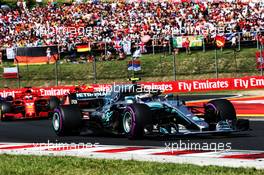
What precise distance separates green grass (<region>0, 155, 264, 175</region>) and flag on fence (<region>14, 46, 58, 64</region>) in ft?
90.3

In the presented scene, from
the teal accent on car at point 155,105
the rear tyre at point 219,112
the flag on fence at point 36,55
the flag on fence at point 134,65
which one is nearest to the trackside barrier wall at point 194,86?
Answer: the flag on fence at point 134,65

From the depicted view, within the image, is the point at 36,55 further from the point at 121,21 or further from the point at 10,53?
the point at 121,21

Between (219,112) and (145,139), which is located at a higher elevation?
(219,112)

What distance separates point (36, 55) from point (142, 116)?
26200 millimetres

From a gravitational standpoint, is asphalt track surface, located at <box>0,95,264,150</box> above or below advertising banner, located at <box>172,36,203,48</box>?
below

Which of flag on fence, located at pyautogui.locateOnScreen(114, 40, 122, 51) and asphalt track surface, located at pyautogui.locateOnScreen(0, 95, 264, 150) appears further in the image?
flag on fence, located at pyautogui.locateOnScreen(114, 40, 122, 51)

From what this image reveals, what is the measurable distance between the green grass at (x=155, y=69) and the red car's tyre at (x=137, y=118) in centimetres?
2032

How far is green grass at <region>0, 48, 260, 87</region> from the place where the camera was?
3180 centimetres

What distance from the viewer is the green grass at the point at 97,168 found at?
23.7ft

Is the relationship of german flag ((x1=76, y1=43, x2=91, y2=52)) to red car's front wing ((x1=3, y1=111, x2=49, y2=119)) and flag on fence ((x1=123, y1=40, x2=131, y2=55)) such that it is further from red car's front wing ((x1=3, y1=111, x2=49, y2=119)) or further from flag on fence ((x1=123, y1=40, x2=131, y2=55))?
red car's front wing ((x1=3, y1=111, x2=49, y2=119))

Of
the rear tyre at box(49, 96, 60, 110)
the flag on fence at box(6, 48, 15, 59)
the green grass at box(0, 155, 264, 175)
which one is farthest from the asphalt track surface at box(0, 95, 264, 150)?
the flag on fence at box(6, 48, 15, 59)

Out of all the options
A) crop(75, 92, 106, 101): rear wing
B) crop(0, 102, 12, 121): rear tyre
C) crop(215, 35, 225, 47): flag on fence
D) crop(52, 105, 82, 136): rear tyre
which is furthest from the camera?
crop(215, 35, 225, 47): flag on fence

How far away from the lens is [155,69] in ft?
109

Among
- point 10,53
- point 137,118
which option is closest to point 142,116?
point 137,118
